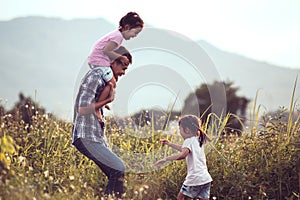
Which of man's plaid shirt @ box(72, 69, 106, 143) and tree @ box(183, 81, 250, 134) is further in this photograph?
tree @ box(183, 81, 250, 134)

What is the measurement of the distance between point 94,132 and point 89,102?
26 centimetres

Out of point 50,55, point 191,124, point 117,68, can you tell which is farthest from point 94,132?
point 50,55

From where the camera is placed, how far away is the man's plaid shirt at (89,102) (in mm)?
4211

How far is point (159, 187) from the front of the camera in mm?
5082

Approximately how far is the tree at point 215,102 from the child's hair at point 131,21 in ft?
4.28

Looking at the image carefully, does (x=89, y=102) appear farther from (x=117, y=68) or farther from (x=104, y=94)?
(x=117, y=68)

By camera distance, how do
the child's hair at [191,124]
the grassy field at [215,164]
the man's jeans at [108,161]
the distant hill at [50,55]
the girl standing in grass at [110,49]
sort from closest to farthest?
the man's jeans at [108,161], the girl standing in grass at [110,49], the child's hair at [191,124], the grassy field at [215,164], the distant hill at [50,55]

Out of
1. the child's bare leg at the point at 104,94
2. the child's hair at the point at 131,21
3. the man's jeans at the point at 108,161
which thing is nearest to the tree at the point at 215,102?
the child's hair at the point at 131,21

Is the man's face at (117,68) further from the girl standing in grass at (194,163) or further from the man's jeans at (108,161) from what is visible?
the girl standing in grass at (194,163)

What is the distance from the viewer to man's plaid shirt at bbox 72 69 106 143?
166 inches

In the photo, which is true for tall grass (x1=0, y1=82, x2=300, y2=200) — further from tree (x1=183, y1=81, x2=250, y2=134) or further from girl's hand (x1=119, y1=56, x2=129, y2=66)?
girl's hand (x1=119, y1=56, x2=129, y2=66)

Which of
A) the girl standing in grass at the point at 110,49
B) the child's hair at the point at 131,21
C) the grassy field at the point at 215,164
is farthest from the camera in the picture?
the grassy field at the point at 215,164

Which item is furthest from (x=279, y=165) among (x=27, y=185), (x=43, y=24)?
(x=43, y=24)

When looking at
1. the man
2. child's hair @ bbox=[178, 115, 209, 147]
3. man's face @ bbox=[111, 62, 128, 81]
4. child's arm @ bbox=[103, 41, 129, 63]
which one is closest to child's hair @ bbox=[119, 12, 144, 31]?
child's arm @ bbox=[103, 41, 129, 63]
